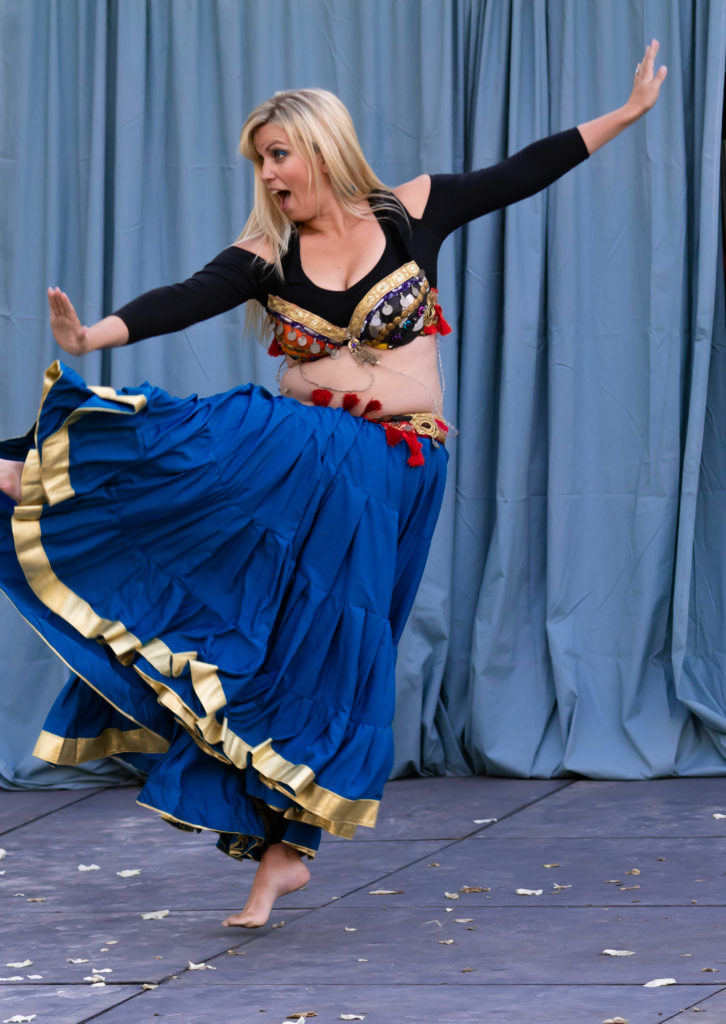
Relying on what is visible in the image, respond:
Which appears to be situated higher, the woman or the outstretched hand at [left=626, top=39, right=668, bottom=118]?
the outstretched hand at [left=626, top=39, right=668, bottom=118]

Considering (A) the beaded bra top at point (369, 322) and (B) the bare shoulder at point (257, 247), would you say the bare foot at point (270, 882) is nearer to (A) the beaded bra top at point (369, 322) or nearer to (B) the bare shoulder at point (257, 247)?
(A) the beaded bra top at point (369, 322)

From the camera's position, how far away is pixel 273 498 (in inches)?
123

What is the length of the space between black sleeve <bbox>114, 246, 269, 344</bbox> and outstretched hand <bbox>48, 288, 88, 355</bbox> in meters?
0.13

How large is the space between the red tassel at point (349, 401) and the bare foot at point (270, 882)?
0.94 meters

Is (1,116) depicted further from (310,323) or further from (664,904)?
(664,904)

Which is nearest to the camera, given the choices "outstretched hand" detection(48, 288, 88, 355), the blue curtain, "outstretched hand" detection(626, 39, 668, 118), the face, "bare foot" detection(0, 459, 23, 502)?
"outstretched hand" detection(48, 288, 88, 355)

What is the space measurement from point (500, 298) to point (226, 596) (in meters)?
2.08

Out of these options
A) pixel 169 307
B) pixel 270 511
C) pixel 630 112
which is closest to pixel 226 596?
pixel 270 511

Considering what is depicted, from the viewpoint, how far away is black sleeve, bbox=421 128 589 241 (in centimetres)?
333

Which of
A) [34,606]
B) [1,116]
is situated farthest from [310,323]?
[1,116]

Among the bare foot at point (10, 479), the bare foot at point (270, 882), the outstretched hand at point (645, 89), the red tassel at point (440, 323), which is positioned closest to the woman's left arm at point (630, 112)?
the outstretched hand at point (645, 89)

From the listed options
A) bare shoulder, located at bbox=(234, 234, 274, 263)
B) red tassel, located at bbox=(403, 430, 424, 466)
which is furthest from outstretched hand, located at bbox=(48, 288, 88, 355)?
red tassel, located at bbox=(403, 430, 424, 466)

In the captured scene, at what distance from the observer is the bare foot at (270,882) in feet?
10.4

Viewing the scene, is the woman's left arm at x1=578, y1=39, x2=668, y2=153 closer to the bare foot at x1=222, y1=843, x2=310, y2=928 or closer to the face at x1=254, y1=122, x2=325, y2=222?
the face at x1=254, y1=122, x2=325, y2=222
